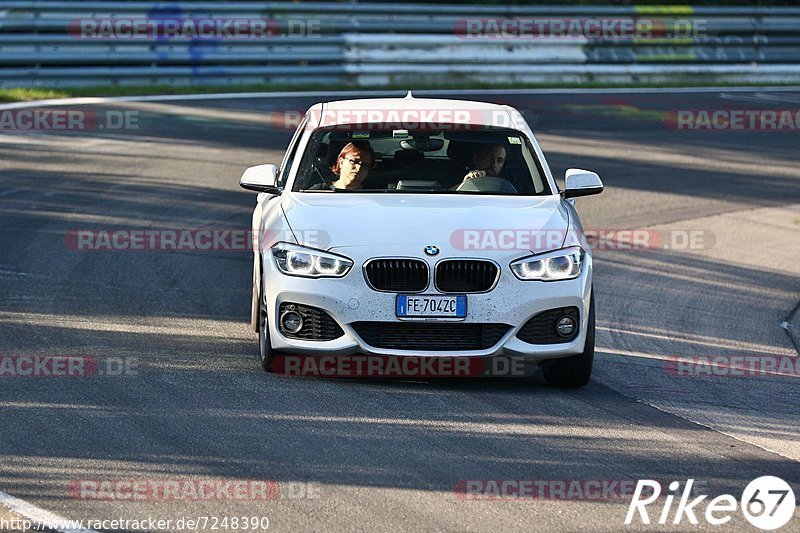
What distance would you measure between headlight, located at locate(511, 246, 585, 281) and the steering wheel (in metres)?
1.02

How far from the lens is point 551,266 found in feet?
25.8

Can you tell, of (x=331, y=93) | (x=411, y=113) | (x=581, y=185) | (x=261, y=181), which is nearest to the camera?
(x=581, y=185)

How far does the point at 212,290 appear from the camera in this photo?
10.6 metres

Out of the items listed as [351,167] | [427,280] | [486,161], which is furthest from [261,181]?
[427,280]

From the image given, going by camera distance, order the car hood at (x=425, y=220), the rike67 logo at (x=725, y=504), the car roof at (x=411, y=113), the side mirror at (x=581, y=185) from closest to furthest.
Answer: the rike67 logo at (x=725, y=504) < the car hood at (x=425, y=220) < the side mirror at (x=581, y=185) < the car roof at (x=411, y=113)

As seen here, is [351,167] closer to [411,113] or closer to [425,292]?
[411,113]

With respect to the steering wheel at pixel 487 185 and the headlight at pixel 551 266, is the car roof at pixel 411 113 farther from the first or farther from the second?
the headlight at pixel 551 266

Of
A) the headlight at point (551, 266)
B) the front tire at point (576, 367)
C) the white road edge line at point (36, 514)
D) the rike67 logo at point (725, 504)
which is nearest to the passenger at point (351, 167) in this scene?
the headlight at point (551, 266)

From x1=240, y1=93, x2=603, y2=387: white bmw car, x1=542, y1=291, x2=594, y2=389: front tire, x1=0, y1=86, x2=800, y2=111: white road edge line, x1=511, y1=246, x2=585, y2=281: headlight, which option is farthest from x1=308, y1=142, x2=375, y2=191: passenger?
x1=0, y1=86, x2=800, y2=111: white road edge line

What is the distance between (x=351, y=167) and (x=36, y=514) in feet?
12.9

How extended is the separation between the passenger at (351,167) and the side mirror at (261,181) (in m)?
0.25

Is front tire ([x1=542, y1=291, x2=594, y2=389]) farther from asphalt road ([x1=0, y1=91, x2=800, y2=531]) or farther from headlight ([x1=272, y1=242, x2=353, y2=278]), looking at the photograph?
headlight ([x1=272, y1=242, x2=353, y2=278])

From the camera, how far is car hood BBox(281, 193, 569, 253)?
784 centimetres

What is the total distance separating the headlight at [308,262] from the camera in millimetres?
7758
